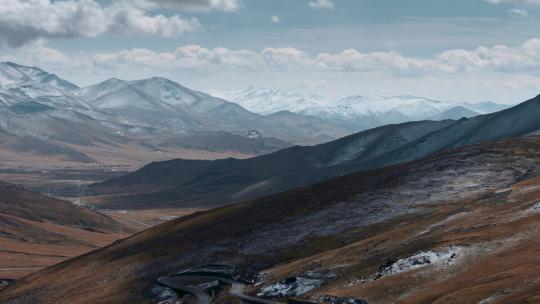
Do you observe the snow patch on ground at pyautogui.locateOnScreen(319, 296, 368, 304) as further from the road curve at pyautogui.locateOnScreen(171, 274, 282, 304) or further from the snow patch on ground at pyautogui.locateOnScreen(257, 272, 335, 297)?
the road curve at pyautogui.locateOnScreen(171, 274, 282, 304)

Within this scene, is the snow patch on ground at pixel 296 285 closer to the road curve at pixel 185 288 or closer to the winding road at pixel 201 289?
the winding road at pixel 201 289

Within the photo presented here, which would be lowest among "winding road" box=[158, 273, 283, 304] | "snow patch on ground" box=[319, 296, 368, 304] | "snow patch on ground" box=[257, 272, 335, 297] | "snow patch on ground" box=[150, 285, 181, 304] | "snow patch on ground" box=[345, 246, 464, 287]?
"snow patch on ground" box=[150, 285, 181, 304]

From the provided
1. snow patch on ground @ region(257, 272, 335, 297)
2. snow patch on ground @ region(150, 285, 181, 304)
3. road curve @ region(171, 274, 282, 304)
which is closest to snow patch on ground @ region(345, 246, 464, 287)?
snow patch on ground @ region(257, 272, 335, 297)

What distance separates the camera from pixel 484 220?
103188 millimetres

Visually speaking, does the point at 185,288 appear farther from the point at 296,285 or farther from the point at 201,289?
the point at 296,285

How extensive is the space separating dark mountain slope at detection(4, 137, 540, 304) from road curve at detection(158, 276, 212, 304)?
9.71 feet

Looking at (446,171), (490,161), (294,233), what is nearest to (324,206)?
(294,233)

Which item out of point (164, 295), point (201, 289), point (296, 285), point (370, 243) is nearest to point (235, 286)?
point (201, 289)

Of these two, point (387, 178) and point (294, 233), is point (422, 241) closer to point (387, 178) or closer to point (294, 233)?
point (294, 233)

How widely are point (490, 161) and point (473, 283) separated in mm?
97271

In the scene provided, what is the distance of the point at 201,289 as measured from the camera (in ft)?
393

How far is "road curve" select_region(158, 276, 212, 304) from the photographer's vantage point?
11169cm

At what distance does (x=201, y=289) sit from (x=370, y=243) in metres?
28.0

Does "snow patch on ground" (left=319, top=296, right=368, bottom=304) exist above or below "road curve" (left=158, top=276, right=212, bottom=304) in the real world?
above
